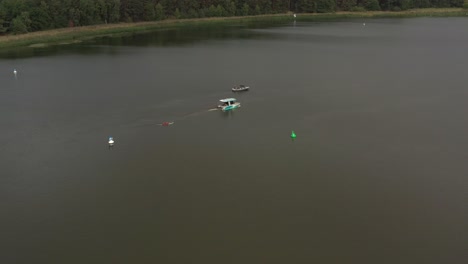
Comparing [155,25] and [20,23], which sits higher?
[20,23]

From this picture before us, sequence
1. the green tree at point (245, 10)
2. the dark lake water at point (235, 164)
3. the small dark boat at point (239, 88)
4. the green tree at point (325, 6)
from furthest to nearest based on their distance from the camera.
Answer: the green tree at point (325, 6) → the green tree at point (245, 10) → the small dark boat at point (239, 88) → the dark lake water at point (235, 164)

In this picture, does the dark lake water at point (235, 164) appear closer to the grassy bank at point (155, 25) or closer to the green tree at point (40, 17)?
the grassy bank at point (155, 25)

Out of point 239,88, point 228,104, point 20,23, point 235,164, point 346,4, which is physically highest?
point 346,4

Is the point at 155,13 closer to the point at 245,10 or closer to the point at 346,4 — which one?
the point at 245,10

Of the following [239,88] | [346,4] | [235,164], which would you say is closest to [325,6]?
[346,4]

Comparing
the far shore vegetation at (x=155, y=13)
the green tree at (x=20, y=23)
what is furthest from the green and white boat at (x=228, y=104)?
the green tree at (x=20, y=23)

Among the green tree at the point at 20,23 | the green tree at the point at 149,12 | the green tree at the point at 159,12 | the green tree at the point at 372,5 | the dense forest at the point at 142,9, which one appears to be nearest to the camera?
the green tree at the point at 20,23

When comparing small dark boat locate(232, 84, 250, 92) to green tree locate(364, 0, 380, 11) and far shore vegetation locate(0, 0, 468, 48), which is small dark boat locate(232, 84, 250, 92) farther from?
green tree locate(364, 0, 380, 11)

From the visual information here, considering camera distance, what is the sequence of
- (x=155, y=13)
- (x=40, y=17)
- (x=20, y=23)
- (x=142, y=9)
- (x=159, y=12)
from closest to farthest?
1. (x=20, y=23)
2. (x=40, y=17)
3. (x=142, y=9)
4. (x=155, y=13)
5. (x=159, y=12)
